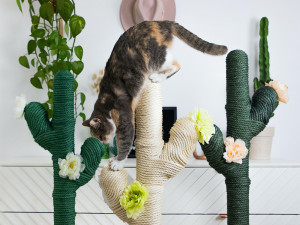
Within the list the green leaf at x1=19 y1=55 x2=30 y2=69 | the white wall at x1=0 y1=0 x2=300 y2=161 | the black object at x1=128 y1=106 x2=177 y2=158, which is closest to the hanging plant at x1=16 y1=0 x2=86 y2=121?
the green leaf at x1=19 y1=55 x2=30 y2=69

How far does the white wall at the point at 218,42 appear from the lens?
6.52 feet

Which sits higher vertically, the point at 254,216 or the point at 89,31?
the point at 89,31

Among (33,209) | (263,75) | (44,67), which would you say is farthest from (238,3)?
(33,209)

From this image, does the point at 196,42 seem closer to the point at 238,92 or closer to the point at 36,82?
the point at 238,92

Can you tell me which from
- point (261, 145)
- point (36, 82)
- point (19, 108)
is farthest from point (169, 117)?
point (19, 108)

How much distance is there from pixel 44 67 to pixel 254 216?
1365 mm

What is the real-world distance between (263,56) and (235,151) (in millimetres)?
1036

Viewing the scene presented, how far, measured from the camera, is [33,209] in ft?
5.48

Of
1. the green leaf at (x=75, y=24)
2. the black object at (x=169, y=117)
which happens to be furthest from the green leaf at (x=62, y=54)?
the black object at (x=169, y=117)

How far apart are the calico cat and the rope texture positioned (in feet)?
0.10

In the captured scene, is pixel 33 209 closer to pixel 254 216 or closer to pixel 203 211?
pixel 203 211

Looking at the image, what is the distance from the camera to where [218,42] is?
1.98 m

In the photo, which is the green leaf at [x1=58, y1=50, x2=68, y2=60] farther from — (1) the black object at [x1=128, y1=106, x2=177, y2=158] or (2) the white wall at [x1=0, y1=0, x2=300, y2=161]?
(1) the black object at [x1=128, y1=106, x2=177, y2=158]

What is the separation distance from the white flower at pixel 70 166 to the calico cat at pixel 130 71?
103mm
